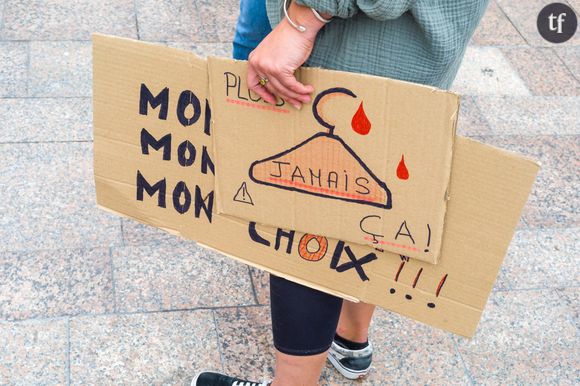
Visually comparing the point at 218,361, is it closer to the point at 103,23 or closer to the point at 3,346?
the point at 3,346

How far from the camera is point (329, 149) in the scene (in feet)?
5.96

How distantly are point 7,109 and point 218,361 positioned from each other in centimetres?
166

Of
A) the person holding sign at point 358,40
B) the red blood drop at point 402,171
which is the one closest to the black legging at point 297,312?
the person holding sign at point 358,40

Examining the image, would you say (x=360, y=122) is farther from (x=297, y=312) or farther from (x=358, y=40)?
(x=297, y=312)

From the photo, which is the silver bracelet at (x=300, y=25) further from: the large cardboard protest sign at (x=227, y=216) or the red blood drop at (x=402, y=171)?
the red blood drop at (x=402, y=171)

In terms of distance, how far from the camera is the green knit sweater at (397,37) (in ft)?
5.43

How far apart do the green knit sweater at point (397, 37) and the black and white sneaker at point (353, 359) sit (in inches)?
42.8

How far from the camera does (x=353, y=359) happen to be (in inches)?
103

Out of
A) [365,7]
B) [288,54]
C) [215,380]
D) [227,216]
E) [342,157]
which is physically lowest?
[215,380]

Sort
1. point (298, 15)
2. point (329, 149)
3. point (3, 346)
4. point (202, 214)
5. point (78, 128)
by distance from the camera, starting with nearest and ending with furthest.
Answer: point (298, 15) → point (329, 149) → point (202, 214) → point (3, 346) → point (78, 128)

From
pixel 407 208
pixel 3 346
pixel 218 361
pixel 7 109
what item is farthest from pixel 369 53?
pixel 7 109

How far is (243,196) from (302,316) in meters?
0.37

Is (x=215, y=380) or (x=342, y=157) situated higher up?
(x=342, y=157)

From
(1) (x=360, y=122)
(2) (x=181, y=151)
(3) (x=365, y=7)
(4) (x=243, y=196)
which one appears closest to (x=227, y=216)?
(4) (x=243, y=196)
